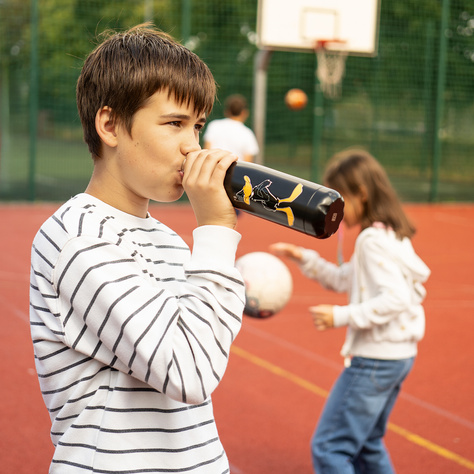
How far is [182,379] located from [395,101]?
1650cm

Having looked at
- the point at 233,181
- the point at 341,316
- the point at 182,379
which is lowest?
the point at 341,316

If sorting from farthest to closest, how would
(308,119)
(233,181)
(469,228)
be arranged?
1. (308,119)
2. (469,228)
3. (233,181)

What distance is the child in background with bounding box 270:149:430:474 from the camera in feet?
10.1

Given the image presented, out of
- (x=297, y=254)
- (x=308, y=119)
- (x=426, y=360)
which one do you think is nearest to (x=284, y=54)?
(x=308, y=119)

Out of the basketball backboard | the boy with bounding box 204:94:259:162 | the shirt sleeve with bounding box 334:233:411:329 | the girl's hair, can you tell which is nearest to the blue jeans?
the shirt sleeve with bounding box 334:233:411:329

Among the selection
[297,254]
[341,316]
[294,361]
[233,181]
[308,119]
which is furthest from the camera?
[308,119]

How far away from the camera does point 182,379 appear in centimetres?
142

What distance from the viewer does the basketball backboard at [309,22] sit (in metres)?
13.4

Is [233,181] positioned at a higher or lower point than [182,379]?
higher

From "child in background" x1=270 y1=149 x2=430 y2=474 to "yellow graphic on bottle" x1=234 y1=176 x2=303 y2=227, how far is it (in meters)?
1.69

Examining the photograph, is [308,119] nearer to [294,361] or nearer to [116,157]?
[294,361]

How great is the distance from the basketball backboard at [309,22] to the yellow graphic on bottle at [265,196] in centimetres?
1225

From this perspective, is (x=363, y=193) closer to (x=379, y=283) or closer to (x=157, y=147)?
(x=379, y=283)

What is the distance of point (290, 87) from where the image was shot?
16.7m
